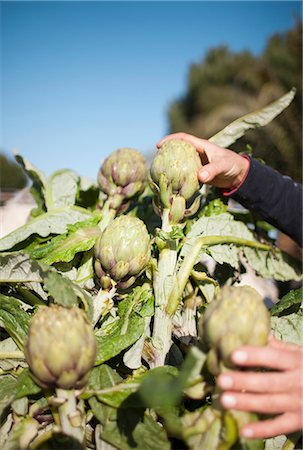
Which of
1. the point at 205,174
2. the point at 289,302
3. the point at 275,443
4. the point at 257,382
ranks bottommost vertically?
the point at 275,443

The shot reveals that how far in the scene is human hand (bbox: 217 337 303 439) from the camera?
23.5 inches

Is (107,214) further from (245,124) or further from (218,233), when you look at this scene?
(245,124)

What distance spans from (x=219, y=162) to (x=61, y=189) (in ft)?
1.82

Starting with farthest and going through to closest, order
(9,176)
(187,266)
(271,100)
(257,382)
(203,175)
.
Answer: (9,176) < (271,100) < (203,175) < (187,266) < (257,382)

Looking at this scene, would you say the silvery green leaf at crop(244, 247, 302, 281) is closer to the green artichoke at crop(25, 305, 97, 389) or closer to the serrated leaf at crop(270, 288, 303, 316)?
the serrated leaf at crop(270, 288, 303, 316)

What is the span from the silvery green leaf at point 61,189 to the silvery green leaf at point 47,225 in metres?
0.12

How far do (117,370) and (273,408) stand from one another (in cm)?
41

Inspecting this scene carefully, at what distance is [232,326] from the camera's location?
621 mm

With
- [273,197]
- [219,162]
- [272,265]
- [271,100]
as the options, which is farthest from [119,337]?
[271,100]

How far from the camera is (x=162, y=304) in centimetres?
94

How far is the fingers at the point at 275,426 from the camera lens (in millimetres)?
608

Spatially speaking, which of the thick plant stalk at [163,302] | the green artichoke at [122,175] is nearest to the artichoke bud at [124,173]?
the green artichoke at [122,175]

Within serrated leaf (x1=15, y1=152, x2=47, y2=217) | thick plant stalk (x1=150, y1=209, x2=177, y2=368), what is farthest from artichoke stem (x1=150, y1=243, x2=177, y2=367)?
serrated leaf (x1=15, y1=152, x2=47, y2=217)

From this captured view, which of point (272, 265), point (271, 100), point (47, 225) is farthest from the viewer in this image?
point (271, 100)
